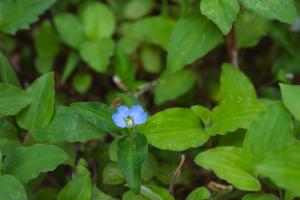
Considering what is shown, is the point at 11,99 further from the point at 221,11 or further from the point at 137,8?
the point at 137,8

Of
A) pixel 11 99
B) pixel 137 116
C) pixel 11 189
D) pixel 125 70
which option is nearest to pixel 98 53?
pixel 125 70

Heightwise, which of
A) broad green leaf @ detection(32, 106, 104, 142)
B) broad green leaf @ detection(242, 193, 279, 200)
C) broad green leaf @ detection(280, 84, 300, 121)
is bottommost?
broad green leaf @ detection(242, 193, 279, 200)

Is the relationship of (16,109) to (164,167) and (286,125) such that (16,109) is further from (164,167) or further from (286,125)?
(286,125)

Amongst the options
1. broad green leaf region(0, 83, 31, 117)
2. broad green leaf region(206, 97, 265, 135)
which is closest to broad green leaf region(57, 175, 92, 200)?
broad green leaf region(0, 83, 31, 117)

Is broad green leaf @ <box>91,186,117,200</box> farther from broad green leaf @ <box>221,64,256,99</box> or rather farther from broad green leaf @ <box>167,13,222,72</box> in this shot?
broad green leaf @ <box>221,64,256,99</box>

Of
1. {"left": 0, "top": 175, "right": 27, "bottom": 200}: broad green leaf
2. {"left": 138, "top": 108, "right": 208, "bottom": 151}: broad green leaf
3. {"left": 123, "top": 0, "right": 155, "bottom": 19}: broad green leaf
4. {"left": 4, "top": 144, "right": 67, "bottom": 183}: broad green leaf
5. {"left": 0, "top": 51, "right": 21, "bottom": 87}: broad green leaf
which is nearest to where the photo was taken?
{"left": 0, "top": 175, "right": 27, "bottom": 200}: broad green leaf

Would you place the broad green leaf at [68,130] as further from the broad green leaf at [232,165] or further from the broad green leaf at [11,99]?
the broad green leaf at [232,165]
